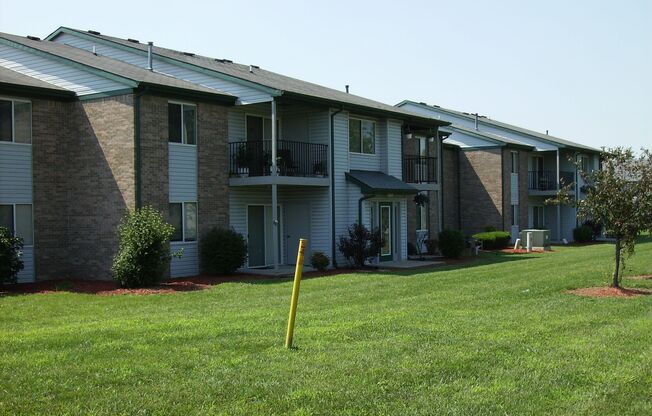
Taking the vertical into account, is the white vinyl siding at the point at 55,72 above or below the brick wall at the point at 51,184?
above

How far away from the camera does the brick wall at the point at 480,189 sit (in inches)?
1485

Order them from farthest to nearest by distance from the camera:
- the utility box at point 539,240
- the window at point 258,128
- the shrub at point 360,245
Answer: the utility box at point 539,240 → the window at point 258,128 → the shrub at point 360,245

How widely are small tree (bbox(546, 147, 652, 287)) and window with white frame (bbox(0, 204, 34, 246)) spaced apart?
14310 mm

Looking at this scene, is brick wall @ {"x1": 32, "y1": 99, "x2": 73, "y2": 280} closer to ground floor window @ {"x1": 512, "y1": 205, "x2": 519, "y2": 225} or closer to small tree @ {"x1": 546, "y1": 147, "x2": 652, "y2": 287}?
small tree @ {"x1": 546, "y1": 147, "x2": 652, "y2": 287}

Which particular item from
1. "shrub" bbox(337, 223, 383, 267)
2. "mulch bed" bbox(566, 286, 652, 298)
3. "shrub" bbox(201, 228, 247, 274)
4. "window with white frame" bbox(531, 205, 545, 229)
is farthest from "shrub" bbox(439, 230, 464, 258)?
"window with white frame" bbox(531, 205, 545, 229)

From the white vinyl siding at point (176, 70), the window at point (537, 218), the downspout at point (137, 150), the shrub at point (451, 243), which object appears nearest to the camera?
the downspout at point (137, 150)

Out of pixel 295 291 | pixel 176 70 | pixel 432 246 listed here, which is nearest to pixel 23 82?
pixel 176 70

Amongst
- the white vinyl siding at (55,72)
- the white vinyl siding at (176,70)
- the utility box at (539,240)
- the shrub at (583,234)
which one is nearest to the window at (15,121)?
the white vinyl siding at (55,72)

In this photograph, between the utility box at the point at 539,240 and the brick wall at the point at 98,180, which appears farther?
the utility box at the point at 539,240

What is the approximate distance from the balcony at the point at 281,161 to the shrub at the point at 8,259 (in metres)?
6.66

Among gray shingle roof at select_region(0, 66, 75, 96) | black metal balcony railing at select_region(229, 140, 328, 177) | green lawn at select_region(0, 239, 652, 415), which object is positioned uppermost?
gray shingle roof at select_region(0, 66, 75, 96)

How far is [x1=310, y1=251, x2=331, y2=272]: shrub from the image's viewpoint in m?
22.4

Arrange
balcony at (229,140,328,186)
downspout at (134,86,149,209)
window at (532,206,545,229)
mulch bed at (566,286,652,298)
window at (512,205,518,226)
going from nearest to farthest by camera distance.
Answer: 1. mulch bed at (566,286,652,298)
2. downspout at (134,86,149,209)
3. balcony at (229,140,328,186)
4. window at (512,205,518,226)
5. window at (532,206,545,229)

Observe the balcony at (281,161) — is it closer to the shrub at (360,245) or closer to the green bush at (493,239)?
the shrub at (360,245)
